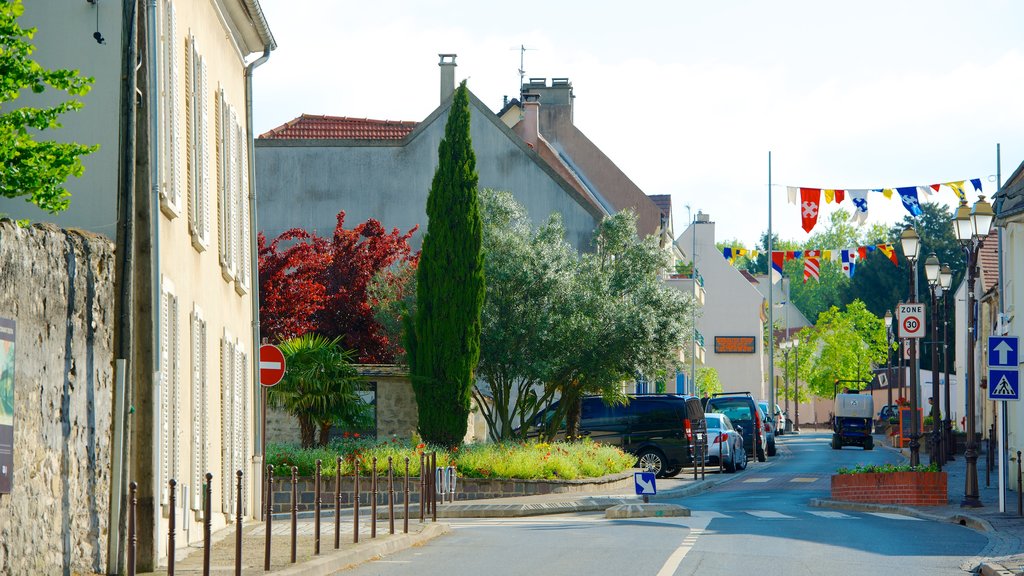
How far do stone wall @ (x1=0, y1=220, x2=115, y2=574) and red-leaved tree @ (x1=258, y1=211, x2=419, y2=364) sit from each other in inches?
721

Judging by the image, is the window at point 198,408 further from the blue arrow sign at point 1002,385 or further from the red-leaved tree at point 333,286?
the red-leaved tree at point 333,286

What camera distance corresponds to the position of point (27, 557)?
33.3ft

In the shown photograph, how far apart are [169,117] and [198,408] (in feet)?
11.3

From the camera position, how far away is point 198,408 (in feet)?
52.0

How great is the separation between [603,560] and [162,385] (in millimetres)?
4653

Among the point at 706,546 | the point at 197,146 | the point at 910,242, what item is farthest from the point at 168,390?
the point at 910,242

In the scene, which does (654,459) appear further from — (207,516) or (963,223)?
(207,516)

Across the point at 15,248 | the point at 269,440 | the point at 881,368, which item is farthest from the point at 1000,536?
the point at 881,368

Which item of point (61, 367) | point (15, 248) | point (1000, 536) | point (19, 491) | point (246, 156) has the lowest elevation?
point (1000, 536)

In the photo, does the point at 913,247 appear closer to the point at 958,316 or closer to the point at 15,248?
the point at 15,248

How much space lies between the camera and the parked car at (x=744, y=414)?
4472 cm

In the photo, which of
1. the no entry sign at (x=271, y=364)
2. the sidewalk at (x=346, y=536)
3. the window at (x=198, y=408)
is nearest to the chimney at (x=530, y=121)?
the sidewalk at (x=346, y=536)

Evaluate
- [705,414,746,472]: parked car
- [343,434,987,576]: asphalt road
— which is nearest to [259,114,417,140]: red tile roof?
[705,414,746,472]: parked car

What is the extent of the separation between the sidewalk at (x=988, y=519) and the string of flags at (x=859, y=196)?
8.42 meters
